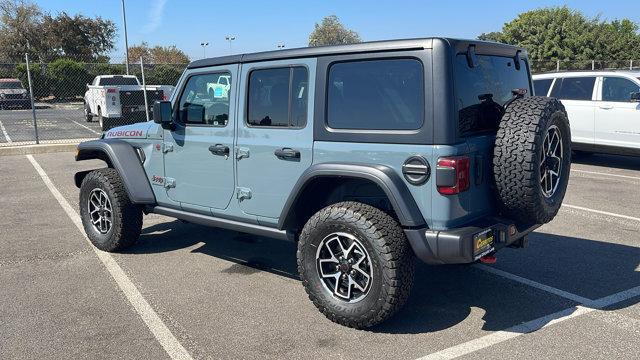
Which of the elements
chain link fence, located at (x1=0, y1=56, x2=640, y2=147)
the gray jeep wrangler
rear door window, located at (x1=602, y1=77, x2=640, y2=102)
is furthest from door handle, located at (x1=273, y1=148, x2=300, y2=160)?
chain link fence, located at (x1=0, y1=56, x2=640, y2=147)

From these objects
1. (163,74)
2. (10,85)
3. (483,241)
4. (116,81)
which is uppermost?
(163,74)

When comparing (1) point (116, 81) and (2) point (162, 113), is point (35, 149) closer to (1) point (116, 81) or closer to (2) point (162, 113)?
(1) point (116, 81)

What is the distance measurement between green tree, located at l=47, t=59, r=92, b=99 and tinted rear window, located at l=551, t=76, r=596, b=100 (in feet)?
95.2

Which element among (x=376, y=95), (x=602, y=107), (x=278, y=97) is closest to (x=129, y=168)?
(x=278, y=97)

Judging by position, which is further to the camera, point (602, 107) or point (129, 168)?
point (602, 107)

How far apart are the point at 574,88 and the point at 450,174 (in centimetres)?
852

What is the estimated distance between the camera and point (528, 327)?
3.60m

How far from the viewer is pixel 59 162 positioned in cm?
1185

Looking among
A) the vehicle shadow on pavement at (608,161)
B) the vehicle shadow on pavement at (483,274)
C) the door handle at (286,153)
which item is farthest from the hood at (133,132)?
the vehicle shadow on pavement at (608,161)

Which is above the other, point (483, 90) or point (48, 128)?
point (483, 90)

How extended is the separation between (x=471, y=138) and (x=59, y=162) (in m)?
10.7

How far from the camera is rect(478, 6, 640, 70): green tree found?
152 ft

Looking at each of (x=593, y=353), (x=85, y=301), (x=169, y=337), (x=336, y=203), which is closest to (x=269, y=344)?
(x=169, y=337)

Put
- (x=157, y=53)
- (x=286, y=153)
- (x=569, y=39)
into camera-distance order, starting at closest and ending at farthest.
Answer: (x=286, y=153) → (x=569, y=39) → (x=157, y=53)
